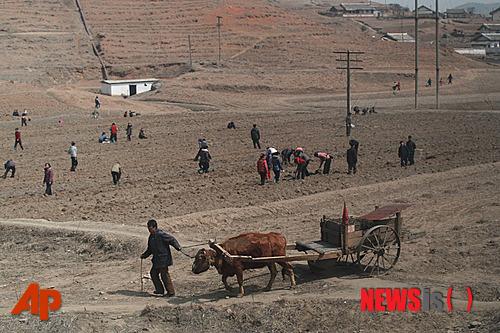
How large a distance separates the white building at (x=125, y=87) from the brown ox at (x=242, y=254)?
52.0 meters

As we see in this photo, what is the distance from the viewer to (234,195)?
25203mm

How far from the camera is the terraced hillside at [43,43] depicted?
71.1m

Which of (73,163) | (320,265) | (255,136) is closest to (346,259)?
(320,265)

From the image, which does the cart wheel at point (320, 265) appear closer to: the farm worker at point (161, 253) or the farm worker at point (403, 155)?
the farm worker at point (161, 253)

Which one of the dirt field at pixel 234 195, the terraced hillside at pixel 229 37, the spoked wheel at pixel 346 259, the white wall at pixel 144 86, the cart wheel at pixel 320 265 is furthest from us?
the terraced hillside at pixel 229 37

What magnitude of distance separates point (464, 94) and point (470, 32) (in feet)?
215

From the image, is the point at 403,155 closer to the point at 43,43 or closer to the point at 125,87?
the point at 125,87

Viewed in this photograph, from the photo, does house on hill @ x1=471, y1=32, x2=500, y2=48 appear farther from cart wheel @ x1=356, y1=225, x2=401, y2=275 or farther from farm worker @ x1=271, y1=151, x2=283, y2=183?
cart wheel @ x1=356, y1=225, x2=401, y2=275

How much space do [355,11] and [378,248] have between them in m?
130

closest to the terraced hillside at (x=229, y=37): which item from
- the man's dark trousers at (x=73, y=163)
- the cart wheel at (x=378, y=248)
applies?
the man's dark trousers at (x=73, y=163)

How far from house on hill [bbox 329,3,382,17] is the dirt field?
212ft

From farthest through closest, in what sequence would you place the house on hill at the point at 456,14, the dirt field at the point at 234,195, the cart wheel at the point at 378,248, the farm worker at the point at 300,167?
1. the house on hill at the point at 456,14
2. the farm worker at the point at 300,167
3. the cart wheel at the point at 378,248
4. the dirt field at the point at 234,195

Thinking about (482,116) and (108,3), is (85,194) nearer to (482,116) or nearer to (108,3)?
(482,116)

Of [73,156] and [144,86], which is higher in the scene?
[144,86]
